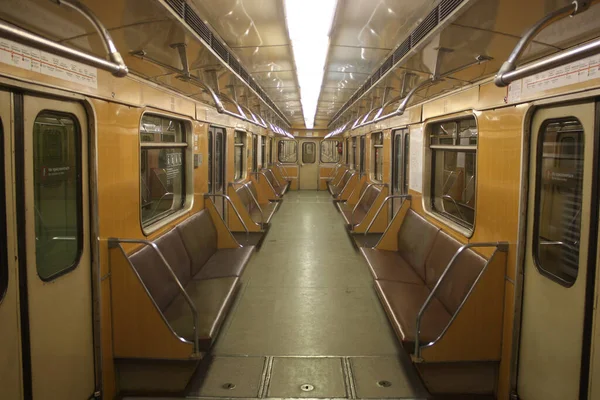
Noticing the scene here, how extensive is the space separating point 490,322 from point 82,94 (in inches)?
115

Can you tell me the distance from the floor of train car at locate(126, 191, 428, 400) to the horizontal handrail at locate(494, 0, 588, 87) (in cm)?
214

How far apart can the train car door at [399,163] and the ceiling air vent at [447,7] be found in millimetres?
4115

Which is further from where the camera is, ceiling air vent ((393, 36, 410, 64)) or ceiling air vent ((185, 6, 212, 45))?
ceiling air vent ((393, 36, 410, 64))

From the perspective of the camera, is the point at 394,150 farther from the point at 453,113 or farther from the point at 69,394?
the point at 69,394

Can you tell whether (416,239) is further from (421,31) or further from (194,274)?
(421,31)

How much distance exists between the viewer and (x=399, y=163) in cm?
715

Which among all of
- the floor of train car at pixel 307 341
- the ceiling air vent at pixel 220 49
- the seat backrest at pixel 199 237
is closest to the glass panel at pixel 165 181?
the seat backrest at pixel 199 237

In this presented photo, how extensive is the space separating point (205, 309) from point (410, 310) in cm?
169

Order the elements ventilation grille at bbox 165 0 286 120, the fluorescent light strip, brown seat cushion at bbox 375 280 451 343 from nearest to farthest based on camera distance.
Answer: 1. ventilation grille at bbox 165 0 286 120
2. the fluorescent light strip
3. brown seat cushion at bbox 375 280 451 343

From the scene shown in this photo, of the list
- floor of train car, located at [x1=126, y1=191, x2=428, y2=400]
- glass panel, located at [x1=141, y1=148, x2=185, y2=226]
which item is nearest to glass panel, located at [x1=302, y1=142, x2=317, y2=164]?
floor of train car, located at [x1=126, y1=191, x2=428, y2=400]

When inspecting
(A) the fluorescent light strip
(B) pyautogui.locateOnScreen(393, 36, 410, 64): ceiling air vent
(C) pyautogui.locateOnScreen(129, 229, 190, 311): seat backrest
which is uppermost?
(A) the fluorescent light strip

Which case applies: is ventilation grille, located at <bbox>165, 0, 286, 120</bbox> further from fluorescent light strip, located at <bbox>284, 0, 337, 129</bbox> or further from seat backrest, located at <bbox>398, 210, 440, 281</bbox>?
seat backrest, located at <bbox>398, 210, 440, 281</bbox>

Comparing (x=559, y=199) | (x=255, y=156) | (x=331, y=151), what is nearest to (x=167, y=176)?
(x=559, y=199)

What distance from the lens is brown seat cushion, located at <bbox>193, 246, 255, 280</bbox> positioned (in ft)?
16.0
